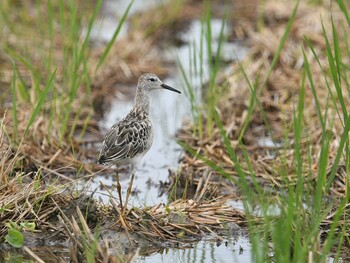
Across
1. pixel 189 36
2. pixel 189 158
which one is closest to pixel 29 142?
pixel 189 158

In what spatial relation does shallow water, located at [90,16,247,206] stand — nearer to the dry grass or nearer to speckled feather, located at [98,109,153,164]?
the dry grass

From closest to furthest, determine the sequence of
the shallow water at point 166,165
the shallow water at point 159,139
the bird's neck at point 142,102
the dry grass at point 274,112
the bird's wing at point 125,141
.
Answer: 1. the shallow water at point 166,165
2. the bird's wing at point 125,141
3. the bird's neck at point 142,102
4. the shallow water at point 159,139
5. the dry grass at point 274,112

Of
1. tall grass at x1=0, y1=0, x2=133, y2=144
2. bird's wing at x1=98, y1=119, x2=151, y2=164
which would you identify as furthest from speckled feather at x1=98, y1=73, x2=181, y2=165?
tall grass at x1=0, y1=0, x2=133, y2=144

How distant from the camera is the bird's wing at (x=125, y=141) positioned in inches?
282

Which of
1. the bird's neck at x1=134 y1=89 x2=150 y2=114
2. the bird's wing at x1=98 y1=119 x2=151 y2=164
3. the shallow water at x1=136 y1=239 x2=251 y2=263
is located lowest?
the shallow water at x1=136 y1=239 x2=251 y2=263

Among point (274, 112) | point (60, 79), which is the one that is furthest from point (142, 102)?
point (60, 79)

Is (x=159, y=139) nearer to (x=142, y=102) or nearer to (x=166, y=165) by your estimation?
(x=166, y=165)

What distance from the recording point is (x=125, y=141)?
7223 mm

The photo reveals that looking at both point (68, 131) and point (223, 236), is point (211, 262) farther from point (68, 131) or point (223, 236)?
point (68, 131)

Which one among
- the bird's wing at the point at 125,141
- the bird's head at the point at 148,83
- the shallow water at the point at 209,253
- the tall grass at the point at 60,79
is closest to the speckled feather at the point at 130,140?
the bird's wing at the point at 125,141

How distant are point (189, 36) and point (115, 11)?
1.69 m

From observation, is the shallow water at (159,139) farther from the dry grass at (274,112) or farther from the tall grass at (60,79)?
the tall grass at (60,79)

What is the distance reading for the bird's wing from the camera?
7.17 m

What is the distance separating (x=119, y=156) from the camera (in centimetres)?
716
